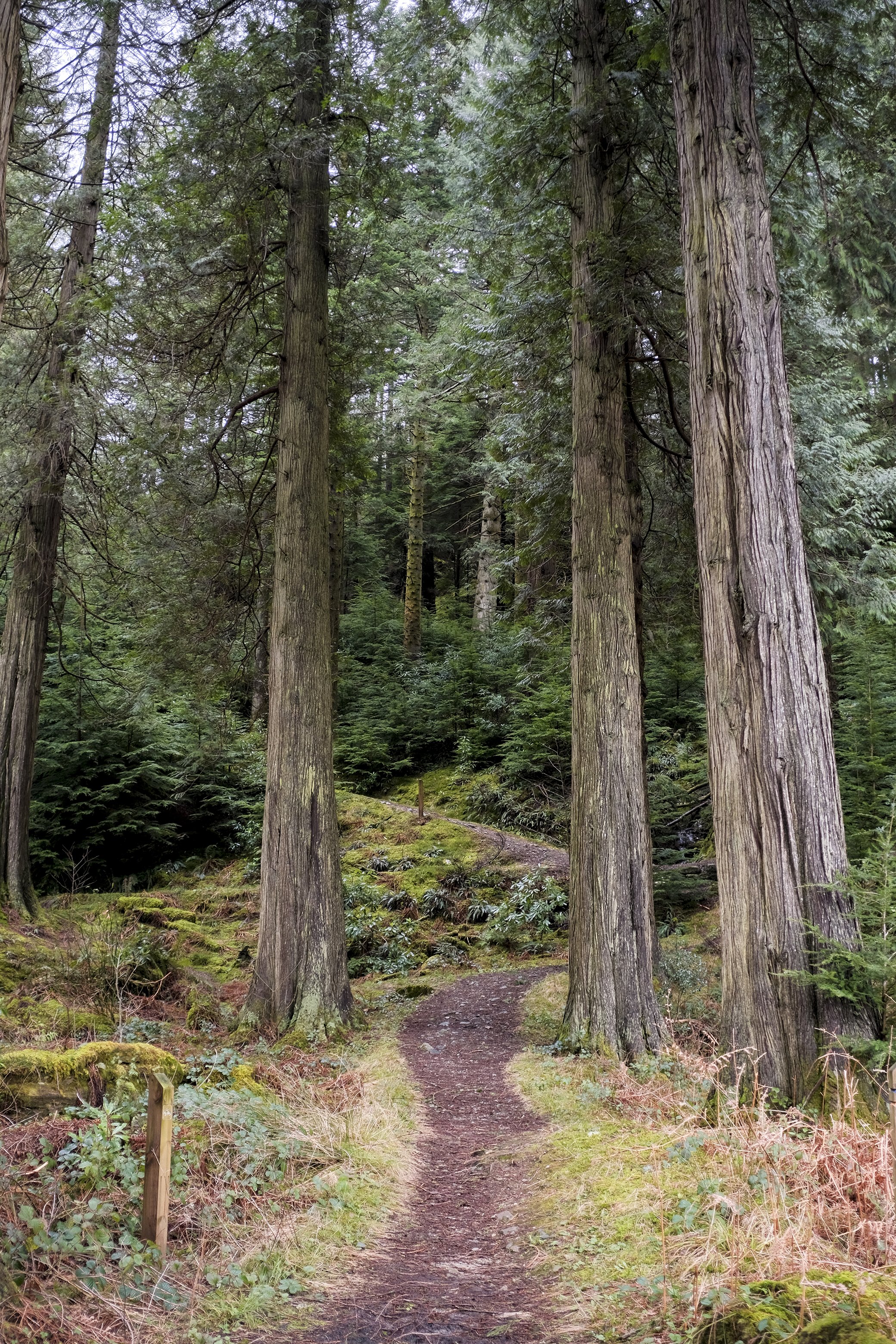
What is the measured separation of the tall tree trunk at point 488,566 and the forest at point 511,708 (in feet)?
14.4

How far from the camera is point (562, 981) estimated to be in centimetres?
1088

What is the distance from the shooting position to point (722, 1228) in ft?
10.8

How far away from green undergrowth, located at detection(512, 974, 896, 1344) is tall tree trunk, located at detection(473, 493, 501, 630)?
1677 centimetres

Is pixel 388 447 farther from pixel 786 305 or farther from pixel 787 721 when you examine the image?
pixel 787 721

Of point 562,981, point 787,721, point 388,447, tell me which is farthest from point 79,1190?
point 388,447

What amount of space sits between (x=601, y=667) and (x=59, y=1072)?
18.2 feet

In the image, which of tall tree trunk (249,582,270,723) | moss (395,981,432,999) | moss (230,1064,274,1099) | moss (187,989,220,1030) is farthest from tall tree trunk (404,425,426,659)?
moss (230,1064,274,1099)

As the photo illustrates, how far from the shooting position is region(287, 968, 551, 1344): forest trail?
334cm

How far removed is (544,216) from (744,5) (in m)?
5.00

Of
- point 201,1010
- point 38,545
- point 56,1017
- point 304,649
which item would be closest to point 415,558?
point 38,545

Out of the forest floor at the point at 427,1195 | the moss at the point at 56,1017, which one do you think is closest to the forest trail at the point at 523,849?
the forest floor at the point at 427,1195

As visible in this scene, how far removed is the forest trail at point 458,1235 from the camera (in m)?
3.34

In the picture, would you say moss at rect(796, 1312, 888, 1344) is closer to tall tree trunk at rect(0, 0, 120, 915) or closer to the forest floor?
the forest floor

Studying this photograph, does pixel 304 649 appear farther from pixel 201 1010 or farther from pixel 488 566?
pixel 488 566
